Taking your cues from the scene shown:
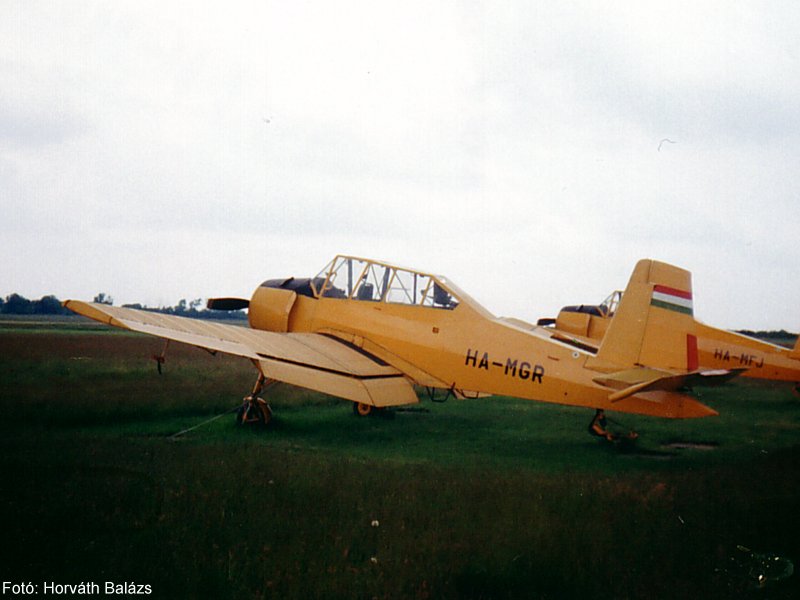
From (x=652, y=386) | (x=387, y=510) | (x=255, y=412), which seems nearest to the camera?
(x=387, y=510)

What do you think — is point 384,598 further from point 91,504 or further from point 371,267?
point 371,267

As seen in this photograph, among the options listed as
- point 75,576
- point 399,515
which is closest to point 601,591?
point 399,515

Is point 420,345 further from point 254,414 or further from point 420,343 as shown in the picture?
point 254,414

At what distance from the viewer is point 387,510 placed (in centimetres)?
505

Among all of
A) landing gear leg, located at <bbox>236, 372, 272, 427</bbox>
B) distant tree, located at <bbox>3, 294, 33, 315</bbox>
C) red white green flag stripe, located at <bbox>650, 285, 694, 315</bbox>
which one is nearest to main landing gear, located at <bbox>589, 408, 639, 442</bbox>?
red white green flag stripe, located at <bbox>650, 285, 694, 315</bbox>

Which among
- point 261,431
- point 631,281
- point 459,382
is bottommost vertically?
point 261,431

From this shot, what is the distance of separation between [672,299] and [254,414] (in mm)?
6537

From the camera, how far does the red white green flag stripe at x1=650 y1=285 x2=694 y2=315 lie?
7973 millimetres

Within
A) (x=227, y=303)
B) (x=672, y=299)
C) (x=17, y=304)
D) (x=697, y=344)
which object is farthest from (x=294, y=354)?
(x=17, y=304)

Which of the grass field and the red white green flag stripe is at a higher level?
the red white green flag stripe

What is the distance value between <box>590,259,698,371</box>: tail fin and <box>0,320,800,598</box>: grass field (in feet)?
4.38

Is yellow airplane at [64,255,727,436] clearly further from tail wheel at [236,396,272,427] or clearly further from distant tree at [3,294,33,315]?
distant tree at [3,294,33,315]

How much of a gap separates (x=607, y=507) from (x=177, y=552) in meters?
3.59

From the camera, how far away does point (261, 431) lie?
30.6ft
